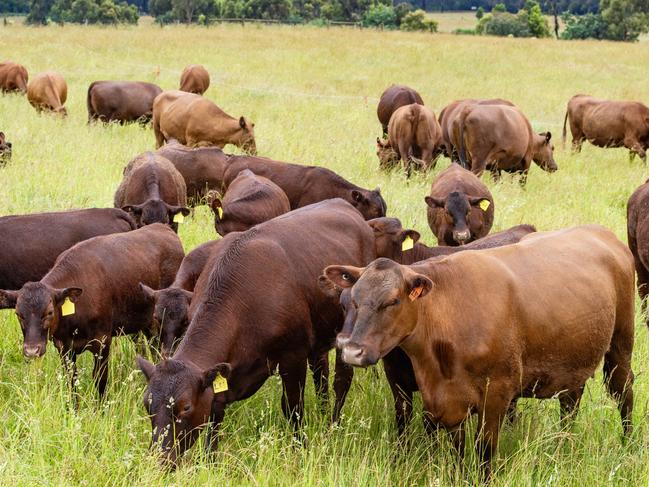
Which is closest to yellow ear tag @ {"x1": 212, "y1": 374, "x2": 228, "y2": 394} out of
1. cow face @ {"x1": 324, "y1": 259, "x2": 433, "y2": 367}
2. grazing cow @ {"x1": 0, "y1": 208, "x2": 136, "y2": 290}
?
cow face @ {"x1": 324, "y1": 259, "x2": 433, "y2": 367}

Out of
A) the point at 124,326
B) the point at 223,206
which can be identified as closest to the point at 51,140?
the point at 223,206

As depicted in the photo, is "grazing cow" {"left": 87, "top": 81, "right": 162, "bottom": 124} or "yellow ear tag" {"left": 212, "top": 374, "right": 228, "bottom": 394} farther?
"grazing cow" {"left": 87, "top": 81, "right": 162, "bottom": 124}

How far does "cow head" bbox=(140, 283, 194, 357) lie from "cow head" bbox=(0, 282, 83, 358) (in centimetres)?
63

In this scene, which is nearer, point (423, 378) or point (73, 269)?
point (423, 378)

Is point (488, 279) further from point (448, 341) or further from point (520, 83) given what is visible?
point (520, 83)

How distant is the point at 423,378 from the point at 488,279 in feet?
2.37

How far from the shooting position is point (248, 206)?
31.7 ft

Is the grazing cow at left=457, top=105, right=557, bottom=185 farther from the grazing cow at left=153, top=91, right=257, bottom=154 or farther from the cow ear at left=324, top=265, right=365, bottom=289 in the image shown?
the cow ear at left=324, top=265, right=365, bottom=289

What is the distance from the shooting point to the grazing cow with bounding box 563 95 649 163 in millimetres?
20234

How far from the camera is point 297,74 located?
3316cm

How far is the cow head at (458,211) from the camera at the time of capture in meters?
10.2

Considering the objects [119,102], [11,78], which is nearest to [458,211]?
[119,102]

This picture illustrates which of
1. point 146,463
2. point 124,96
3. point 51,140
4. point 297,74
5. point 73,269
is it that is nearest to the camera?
point 146,463

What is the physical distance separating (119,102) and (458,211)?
12.8 meters
